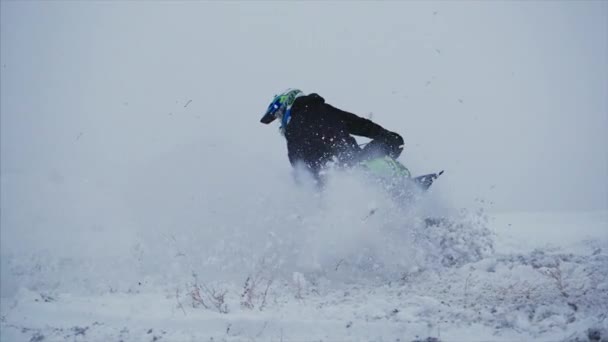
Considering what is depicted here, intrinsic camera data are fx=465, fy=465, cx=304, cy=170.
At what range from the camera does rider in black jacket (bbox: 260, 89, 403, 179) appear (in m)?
5.75

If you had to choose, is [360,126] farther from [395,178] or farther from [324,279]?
[324,279]

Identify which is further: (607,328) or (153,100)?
(153,100)

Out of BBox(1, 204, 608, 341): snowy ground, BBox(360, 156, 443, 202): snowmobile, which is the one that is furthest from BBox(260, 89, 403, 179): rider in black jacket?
BBox(1, 204, 608, 341): snowy ground

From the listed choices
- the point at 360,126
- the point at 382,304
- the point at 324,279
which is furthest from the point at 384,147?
the point at 382,304

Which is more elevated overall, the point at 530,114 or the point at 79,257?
the point at 530,114

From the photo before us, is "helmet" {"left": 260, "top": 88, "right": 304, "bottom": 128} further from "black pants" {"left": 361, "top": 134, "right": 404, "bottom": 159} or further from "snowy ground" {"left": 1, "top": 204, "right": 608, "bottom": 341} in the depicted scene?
"snowy ground" {"left": 1, "top": 204, "right": 608, "bottom": 341}

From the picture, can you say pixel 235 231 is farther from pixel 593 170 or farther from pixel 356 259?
pixel 593 170

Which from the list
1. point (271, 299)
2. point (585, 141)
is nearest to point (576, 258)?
point (271, 299)

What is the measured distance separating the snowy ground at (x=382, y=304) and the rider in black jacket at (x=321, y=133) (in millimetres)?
1269

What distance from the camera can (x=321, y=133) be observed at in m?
5.75

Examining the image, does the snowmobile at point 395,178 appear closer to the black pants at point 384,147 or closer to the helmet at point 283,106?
the black pants at point 384,147

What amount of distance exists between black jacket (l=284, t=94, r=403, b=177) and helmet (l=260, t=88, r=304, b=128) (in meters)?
0.13

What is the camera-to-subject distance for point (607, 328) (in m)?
2.76

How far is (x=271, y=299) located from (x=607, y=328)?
2.71m
